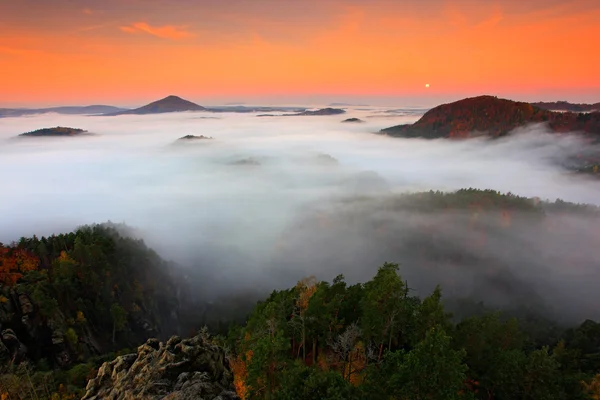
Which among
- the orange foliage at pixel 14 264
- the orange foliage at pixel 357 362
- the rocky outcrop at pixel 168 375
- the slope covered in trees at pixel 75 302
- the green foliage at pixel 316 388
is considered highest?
the green foliage at pixel 316 388

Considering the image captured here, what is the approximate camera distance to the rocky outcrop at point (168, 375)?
80.3 feet

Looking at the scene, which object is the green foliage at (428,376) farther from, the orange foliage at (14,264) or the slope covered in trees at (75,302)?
the orange foliage at (14,264)

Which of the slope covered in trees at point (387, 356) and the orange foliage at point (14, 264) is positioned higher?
the slope covered in trees at point (387, 356)

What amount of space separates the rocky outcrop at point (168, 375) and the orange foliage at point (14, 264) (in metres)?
84.8

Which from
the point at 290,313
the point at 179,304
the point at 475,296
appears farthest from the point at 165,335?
the point at 475,296

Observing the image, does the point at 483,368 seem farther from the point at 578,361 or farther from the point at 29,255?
the point at 29,255

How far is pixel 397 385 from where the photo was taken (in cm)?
2206

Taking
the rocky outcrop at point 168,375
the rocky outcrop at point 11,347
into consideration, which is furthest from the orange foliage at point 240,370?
the rocky outcrop at point 11,347

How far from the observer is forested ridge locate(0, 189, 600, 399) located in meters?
23.6

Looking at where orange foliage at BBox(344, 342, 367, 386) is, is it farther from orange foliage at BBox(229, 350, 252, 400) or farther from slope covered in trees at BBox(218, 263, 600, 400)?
orange foliage at BBox(229, 350, 252, 400)

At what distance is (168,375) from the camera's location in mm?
26469

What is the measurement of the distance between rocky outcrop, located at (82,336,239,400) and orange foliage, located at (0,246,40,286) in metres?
84.8

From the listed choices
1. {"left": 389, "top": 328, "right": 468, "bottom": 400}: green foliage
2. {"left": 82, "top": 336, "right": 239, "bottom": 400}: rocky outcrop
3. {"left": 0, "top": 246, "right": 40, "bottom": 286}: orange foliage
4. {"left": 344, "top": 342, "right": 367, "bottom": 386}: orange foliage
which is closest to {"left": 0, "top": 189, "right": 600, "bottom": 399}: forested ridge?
{"left": 389, "top": 328, "right": 468, "bottom": 400}: green foliage

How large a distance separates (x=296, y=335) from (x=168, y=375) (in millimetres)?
20332
